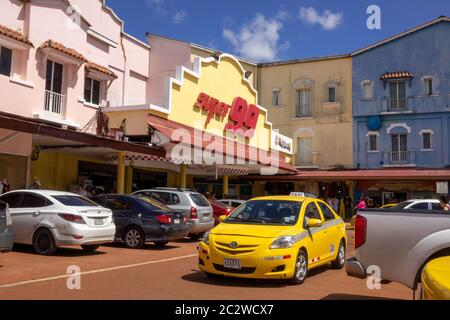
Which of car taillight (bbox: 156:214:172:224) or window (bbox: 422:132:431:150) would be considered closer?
car taillight (bbox: 156:214:172:224)

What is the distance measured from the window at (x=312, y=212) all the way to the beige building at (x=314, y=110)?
25.9m

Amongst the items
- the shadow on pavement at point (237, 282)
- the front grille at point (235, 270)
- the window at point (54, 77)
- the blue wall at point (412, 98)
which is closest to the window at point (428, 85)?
the blue wall at point (412, 98)

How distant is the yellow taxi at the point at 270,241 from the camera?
8.62 meters

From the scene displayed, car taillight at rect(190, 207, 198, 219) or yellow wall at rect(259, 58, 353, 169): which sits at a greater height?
yellow wall at rect(259, 58, 353, 169)

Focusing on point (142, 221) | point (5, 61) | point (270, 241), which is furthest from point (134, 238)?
point (5, 61)

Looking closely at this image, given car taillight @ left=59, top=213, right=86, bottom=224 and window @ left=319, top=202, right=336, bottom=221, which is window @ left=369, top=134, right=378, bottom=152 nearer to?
window @ left=319, top=202, right=336, bottom=221

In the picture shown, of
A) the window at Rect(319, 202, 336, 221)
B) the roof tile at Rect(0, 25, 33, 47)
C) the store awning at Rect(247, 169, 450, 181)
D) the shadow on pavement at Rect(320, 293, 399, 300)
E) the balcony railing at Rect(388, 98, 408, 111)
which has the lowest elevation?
the shadow on pavement at Rect(320, 293, 399, 300)

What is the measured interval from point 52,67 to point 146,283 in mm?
13123

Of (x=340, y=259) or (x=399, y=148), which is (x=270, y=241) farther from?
(x=399, y=148)

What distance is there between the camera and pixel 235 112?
2877 cm

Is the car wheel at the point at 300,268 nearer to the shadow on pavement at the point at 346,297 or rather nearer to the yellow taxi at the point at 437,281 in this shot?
the shadow on pavement at the point at 346,297

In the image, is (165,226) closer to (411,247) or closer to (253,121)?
(411,247)

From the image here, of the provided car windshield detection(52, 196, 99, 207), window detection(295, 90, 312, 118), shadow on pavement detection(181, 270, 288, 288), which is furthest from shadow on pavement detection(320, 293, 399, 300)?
window detection(295, 90, 312, 118)

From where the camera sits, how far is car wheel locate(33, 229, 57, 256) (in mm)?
12047
